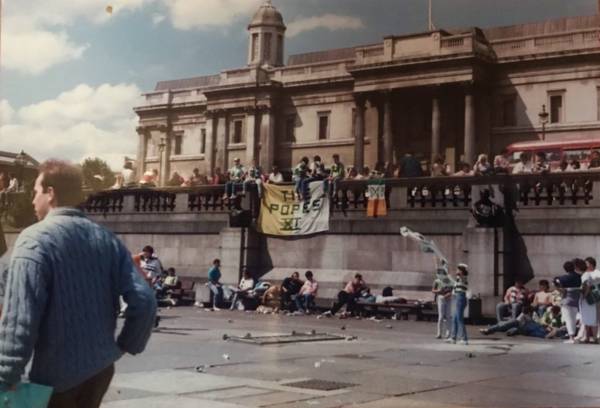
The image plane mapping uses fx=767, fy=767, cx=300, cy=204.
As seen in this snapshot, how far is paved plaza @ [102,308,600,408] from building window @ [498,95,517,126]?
41344 millimetres

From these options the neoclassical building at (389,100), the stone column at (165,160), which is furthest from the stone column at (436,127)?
the stone column at (165,160)

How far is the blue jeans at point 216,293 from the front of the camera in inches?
917

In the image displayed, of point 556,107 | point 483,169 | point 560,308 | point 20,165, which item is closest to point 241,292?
point 483,169

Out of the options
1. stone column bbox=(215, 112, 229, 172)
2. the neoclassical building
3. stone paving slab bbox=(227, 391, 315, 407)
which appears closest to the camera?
stone paving slab bbox=(227, 391, 315, 407)

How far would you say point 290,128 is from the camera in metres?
64.9

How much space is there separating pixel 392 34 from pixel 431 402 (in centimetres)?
5127

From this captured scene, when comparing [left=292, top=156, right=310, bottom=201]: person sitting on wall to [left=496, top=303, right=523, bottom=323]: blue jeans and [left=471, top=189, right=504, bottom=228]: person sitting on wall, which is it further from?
[left=496, top=303, right=523, bottom=323]: blue jeans

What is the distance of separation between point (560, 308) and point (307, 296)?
286 inches

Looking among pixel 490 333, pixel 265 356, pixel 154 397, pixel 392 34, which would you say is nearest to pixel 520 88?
pixel 392 34

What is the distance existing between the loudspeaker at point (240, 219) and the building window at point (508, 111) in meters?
34.6

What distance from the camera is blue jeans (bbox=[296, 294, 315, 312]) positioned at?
21516mm

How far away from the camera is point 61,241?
12.0 ft

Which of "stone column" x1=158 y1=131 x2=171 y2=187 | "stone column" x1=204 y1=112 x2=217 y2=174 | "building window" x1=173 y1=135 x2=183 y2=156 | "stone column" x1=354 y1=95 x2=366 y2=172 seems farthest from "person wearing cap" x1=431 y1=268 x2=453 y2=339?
"stone column" x1=204 y1=112 x2=217 y2=174

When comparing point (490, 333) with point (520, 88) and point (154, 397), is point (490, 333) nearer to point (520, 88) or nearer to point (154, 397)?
point (154, 397)
